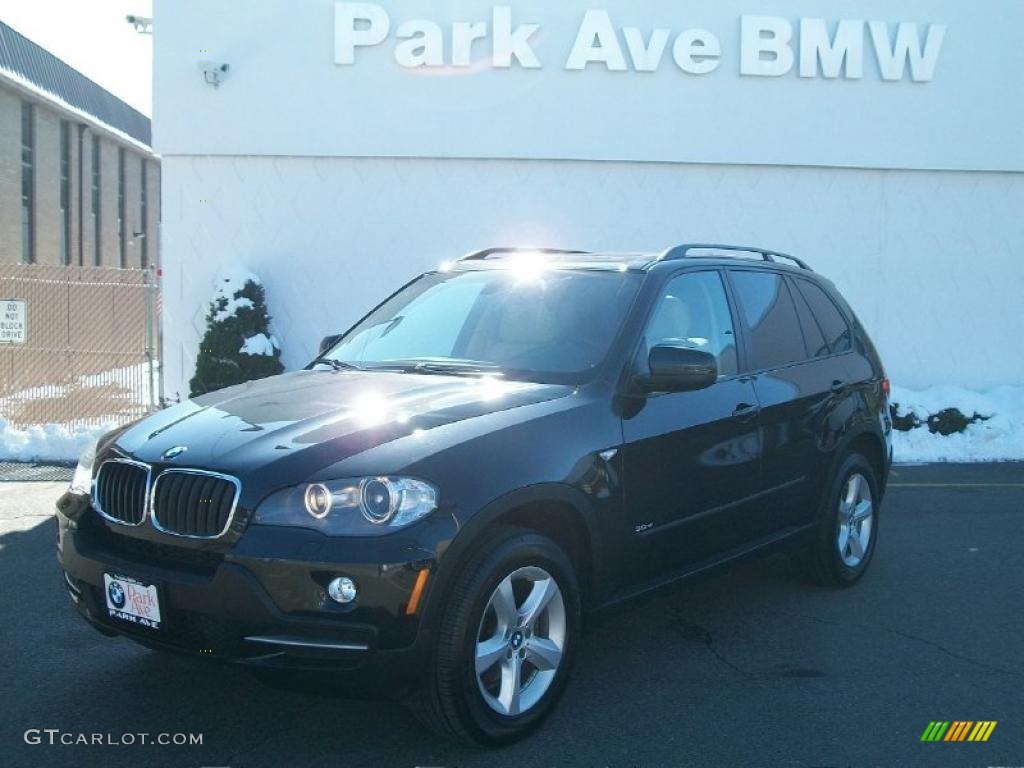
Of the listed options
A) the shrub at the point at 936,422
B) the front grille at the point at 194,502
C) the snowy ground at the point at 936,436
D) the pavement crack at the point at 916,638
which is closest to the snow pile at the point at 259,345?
the snowy ground at the point at 936,436

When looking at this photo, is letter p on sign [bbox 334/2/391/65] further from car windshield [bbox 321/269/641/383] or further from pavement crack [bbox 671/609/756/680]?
pavement crack [bbox 671/609/756/680]

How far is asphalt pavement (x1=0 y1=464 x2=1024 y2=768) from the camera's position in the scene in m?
3.81

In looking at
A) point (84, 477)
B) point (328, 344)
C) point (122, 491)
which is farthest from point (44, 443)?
point (122, 491)

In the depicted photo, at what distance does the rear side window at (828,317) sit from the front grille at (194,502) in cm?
370

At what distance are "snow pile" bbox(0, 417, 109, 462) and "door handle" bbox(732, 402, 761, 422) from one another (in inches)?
285

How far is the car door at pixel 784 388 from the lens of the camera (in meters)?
5.21

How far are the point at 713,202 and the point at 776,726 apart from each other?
387 inches

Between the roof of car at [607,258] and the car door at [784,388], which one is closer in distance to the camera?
the roof of car at [607,258]

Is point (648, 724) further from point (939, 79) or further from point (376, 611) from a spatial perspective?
point (939, 79)

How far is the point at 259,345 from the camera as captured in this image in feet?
39.6

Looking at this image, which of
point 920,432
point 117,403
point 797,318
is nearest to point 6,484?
point 117,403

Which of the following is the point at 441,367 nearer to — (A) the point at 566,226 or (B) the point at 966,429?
(A) the point at 566,226

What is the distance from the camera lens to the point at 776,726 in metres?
4.10

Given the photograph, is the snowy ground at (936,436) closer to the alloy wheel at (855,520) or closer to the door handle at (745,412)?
the alloy wheel at (855,520)
